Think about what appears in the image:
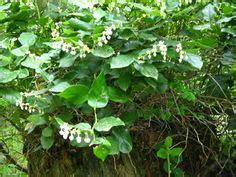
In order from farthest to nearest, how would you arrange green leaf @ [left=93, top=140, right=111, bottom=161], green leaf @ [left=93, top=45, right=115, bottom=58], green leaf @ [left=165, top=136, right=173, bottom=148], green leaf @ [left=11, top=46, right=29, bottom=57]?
1. green leaf @ [left=165, top=136, right=173, bottom=148]
2. green leaf @ [left=11, top=46, right=29, bottom=57]
3. green leaf @ [left=93, top=45, right=115, bottom=58]
4. green leaf @ [left=93, top=140, right=111, bottom=161]

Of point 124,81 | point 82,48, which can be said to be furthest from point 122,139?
point 82,48

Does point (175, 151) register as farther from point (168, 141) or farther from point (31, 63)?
point (31, 63)

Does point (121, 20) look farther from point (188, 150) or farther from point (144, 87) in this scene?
point (188, 150)

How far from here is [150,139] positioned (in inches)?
55.6

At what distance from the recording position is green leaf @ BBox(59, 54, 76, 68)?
950 mm

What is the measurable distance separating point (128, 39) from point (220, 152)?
80cm

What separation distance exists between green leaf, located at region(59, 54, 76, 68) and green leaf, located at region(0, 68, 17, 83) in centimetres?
14

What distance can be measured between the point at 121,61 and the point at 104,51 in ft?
0.17

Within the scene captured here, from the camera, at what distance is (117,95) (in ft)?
3.05

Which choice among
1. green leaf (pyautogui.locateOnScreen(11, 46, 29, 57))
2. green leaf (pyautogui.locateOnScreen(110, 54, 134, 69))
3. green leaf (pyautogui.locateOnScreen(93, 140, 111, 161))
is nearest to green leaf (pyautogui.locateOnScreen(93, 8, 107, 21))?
green leaf (pyautogui.locateOnScreen(110, 54, 134, 69))

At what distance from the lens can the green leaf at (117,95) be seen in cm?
92

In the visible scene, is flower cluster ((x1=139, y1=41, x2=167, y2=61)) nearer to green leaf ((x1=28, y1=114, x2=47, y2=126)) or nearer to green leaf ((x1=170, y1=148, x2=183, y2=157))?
green leaf ((x1=28, y1=114, x2=47, y2=126))

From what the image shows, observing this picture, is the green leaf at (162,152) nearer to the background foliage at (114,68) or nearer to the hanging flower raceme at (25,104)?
the background foliage at (114,68)

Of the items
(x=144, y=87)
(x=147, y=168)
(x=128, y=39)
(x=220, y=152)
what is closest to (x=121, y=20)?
(x=128, y=39)
